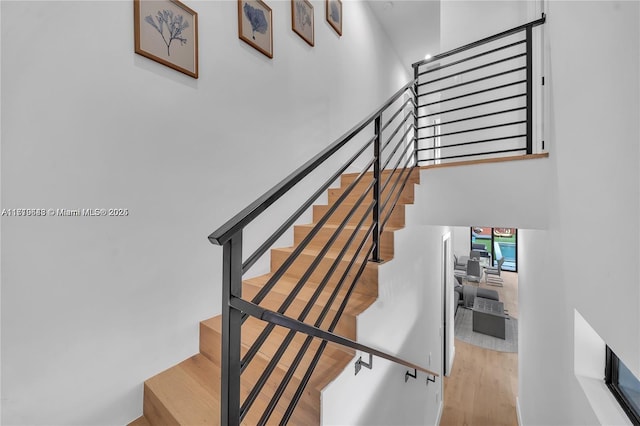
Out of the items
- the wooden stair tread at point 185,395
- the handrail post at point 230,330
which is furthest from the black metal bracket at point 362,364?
the handrail post at point 230,330

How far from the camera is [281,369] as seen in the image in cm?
127

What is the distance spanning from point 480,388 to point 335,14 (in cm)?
583

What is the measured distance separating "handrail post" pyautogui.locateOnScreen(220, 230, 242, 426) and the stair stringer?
56 cm

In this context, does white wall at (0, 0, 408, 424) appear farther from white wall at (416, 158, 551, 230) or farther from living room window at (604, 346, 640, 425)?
living room window at (604, 346, 640, 425)

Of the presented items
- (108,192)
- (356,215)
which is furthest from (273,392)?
(356,215)

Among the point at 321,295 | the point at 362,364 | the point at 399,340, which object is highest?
the point at 321,295

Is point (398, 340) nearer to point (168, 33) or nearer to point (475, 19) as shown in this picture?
point (168, 33)

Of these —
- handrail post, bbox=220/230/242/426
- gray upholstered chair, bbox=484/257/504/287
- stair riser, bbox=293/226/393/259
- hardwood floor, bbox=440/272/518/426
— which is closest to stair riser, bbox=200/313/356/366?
stair riser, bbox=293/226/393/259

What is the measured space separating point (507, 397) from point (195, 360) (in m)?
4.84

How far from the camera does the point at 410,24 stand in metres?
4.24

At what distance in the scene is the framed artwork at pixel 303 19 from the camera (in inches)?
96.3

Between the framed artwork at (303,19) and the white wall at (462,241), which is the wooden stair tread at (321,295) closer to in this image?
the framed artwork at (303,19)

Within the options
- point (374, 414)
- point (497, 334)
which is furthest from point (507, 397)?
point (374, 414)

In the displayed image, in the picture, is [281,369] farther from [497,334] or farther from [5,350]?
[497,334]
